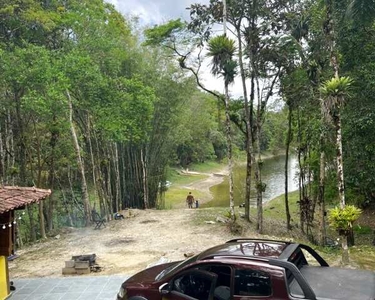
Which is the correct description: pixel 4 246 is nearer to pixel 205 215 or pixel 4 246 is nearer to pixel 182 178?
pixel 205 215

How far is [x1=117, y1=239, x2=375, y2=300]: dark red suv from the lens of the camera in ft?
11.2

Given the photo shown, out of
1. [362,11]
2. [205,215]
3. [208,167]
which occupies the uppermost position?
[362,11]

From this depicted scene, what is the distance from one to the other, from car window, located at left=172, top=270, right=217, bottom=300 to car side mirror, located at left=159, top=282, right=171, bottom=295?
0.07m

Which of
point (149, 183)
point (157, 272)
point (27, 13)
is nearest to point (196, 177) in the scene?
point (149, 183)

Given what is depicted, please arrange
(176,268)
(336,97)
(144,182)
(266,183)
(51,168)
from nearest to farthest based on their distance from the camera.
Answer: (176,268), (336,97), (51,168), (144,182), (266,183)

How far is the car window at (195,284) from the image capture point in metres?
3.80

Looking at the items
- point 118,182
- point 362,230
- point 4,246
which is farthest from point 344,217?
point 118,182

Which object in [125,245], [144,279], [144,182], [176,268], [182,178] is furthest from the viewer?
[182,178]

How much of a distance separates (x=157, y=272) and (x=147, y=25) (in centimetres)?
1376

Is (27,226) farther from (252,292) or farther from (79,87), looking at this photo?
(252,292)

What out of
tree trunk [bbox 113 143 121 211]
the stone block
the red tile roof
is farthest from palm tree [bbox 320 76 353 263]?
tree trunk [bbox 113 143 121 211]

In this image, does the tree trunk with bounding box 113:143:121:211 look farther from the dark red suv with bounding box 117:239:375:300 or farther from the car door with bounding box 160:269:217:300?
the car door with bounding box 160:269:217:300

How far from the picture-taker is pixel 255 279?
3568mm

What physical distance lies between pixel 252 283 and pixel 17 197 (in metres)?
4.50
